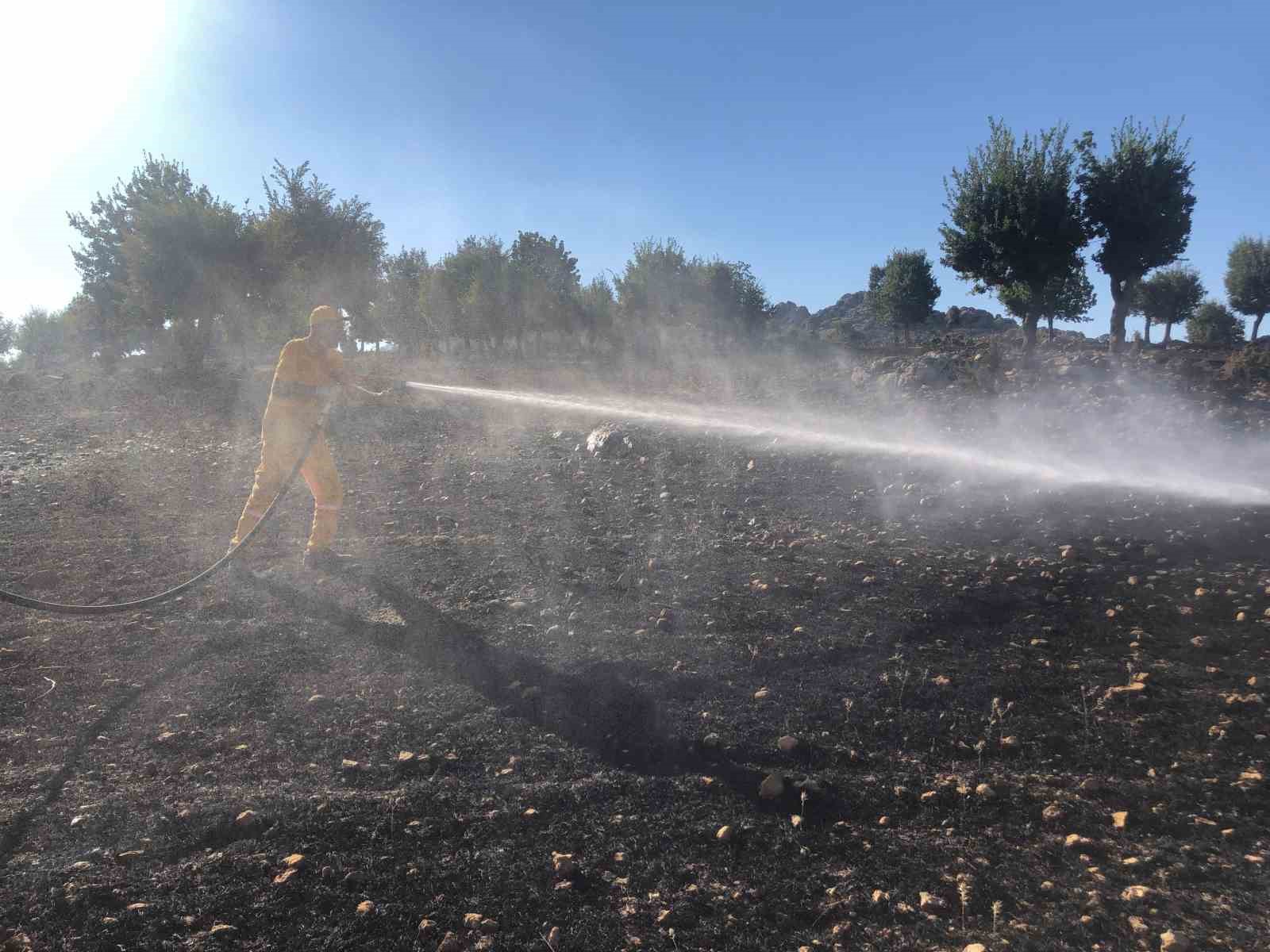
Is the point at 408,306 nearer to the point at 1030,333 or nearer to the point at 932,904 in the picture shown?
the point at 1030,333

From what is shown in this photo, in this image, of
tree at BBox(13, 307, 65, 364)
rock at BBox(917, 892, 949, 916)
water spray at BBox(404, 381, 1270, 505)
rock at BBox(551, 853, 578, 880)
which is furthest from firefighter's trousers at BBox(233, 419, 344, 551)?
tree at BBox(13, 307, 65, 364)

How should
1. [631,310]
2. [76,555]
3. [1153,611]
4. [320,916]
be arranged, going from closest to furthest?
[320,916]
[1153,611]
[76,555]
[631,310]

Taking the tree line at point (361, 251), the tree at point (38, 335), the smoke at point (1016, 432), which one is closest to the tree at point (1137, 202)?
the tree line at point (361, 251)

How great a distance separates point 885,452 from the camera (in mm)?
10531

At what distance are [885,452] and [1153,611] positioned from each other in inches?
217

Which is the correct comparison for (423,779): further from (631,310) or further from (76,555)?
(631,310)

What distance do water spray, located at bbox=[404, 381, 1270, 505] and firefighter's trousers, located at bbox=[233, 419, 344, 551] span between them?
6742 millimetres

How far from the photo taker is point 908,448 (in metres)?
11.2

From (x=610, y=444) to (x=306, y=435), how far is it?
5.07 m

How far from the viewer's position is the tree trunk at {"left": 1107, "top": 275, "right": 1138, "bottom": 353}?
22.7 m

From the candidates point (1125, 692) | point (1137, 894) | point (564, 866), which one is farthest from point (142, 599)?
point (1125, 692)

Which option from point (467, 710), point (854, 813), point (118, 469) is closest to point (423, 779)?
point (467, 710)

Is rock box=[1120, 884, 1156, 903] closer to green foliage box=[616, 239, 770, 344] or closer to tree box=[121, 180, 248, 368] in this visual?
tree box=[121, 180, 248, 368]

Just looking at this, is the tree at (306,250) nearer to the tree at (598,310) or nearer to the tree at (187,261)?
the tree at (187,261)
